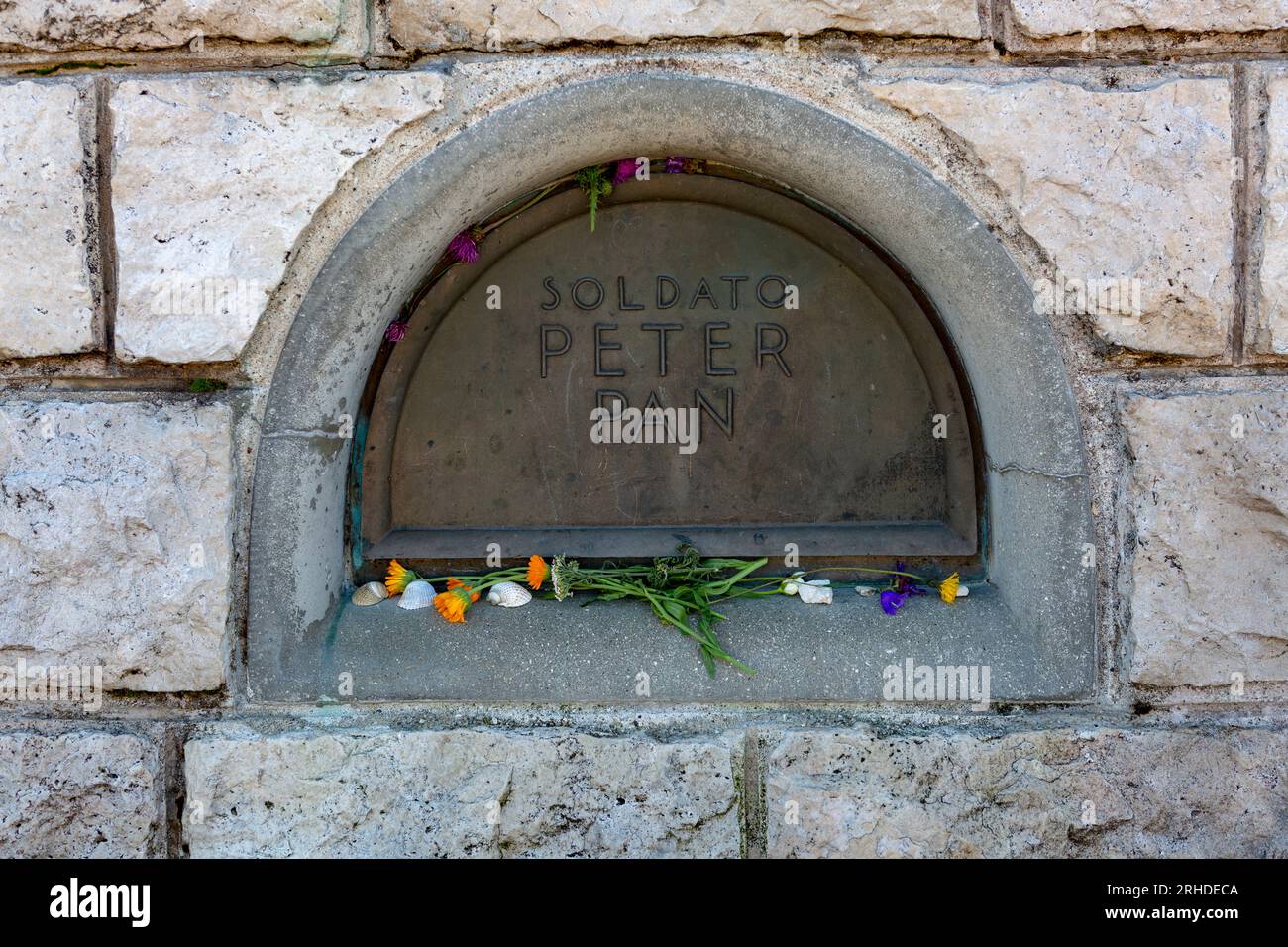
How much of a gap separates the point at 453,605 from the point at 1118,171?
4.81ft

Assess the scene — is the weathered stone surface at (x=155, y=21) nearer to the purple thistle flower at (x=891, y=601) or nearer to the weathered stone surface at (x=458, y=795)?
the weathered stone surface at (x=458, y=795)

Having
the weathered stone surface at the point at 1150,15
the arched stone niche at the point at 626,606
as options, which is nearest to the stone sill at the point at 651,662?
the arched stone niche at the point at 626,606

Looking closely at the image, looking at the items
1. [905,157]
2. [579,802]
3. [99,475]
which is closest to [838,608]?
[579,802]

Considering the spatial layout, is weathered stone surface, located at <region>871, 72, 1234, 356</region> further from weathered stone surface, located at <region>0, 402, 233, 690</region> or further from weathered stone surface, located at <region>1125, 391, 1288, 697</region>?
weathered stone surface, located at <region>0, 402, 233, 690</region>

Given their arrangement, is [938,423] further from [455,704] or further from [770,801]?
[455,704]

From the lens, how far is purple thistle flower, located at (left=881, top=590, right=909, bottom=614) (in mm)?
1693

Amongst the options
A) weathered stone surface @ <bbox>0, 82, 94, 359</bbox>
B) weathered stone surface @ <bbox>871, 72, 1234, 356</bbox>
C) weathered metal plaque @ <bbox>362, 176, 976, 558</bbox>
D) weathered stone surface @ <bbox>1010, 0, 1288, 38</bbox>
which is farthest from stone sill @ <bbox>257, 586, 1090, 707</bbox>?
weathered stone surface @ <bbox>1010, 0, 1288, 38</bbox>

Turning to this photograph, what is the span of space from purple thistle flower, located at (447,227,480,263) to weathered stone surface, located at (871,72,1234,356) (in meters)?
0.83

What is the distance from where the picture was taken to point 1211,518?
1556 mm

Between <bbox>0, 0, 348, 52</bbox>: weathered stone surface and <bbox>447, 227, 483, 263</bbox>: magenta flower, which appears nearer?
<bbox>0, 0, 348, 52</bbox>: weathered stone surface

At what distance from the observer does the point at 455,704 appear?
165 cm

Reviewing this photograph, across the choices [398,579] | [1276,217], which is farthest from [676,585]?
[1276,217]

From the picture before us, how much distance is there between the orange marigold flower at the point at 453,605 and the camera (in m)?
1.65

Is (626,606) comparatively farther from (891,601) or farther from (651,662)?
(891,601)
